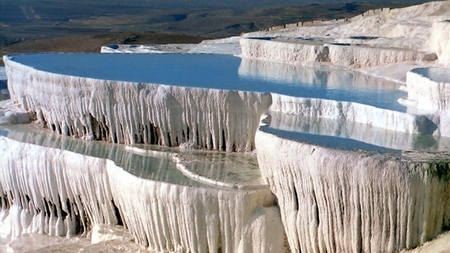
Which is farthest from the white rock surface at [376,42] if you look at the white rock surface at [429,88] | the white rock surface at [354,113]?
the white rock surface at [354,113]

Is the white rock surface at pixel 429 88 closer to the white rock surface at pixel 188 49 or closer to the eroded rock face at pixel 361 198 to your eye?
the eroded rock face at pixel 361 198

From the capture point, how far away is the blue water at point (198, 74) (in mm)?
13586

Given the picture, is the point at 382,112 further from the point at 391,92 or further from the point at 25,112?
the point at 25,112

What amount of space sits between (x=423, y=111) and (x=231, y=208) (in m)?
2.95

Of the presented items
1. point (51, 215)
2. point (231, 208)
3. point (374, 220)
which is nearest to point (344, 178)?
point (374, 220)

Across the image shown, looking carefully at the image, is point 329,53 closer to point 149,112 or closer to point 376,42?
point 376,42

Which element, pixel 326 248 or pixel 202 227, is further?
pixel 202 227

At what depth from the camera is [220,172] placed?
11.6 meters

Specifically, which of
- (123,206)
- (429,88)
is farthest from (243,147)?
(429,88)

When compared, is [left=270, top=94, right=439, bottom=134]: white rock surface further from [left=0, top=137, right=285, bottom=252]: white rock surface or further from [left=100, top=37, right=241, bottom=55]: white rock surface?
[left=100, top=37, right=241, bottom=55]: white rock surface

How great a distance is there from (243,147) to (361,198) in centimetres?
343

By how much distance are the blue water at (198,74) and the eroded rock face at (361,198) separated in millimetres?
2603

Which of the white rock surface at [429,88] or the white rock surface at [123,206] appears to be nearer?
the white rock surface at [123,206]

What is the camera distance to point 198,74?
15609mm
